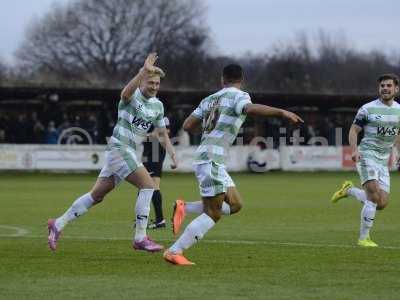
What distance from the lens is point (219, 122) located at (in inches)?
445

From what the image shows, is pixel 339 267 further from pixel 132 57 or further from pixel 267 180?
pixel 132 57

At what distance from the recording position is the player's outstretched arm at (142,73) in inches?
471

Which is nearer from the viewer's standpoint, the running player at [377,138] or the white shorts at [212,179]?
the white shorts at [212,179]

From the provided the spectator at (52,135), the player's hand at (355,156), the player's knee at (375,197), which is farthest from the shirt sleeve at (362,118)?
the spectator at (52,135)

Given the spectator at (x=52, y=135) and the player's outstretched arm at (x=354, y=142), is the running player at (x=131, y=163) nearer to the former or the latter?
the player's outstretched arm at (x=354, y=142)

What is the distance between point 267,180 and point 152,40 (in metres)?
57.6

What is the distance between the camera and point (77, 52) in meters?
90.8

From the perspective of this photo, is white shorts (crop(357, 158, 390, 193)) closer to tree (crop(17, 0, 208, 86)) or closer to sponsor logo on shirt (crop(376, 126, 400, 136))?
sponsor logo on shirt (crop(376, 126, 400, 136))

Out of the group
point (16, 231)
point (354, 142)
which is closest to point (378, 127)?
point (354, 142)

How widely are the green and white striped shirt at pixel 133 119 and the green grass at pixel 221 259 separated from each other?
4.53 ft

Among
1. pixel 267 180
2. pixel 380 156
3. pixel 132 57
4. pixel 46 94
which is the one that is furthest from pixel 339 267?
pixel 132 57

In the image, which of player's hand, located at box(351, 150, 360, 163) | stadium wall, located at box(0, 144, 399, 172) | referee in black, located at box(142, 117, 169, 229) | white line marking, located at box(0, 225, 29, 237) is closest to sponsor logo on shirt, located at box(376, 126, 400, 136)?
player's hand, located at box(351, 150, 360, 163)

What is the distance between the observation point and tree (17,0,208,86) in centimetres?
9025

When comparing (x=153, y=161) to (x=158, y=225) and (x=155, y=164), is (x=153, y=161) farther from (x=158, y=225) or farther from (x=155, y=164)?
(x=158, y=225)
